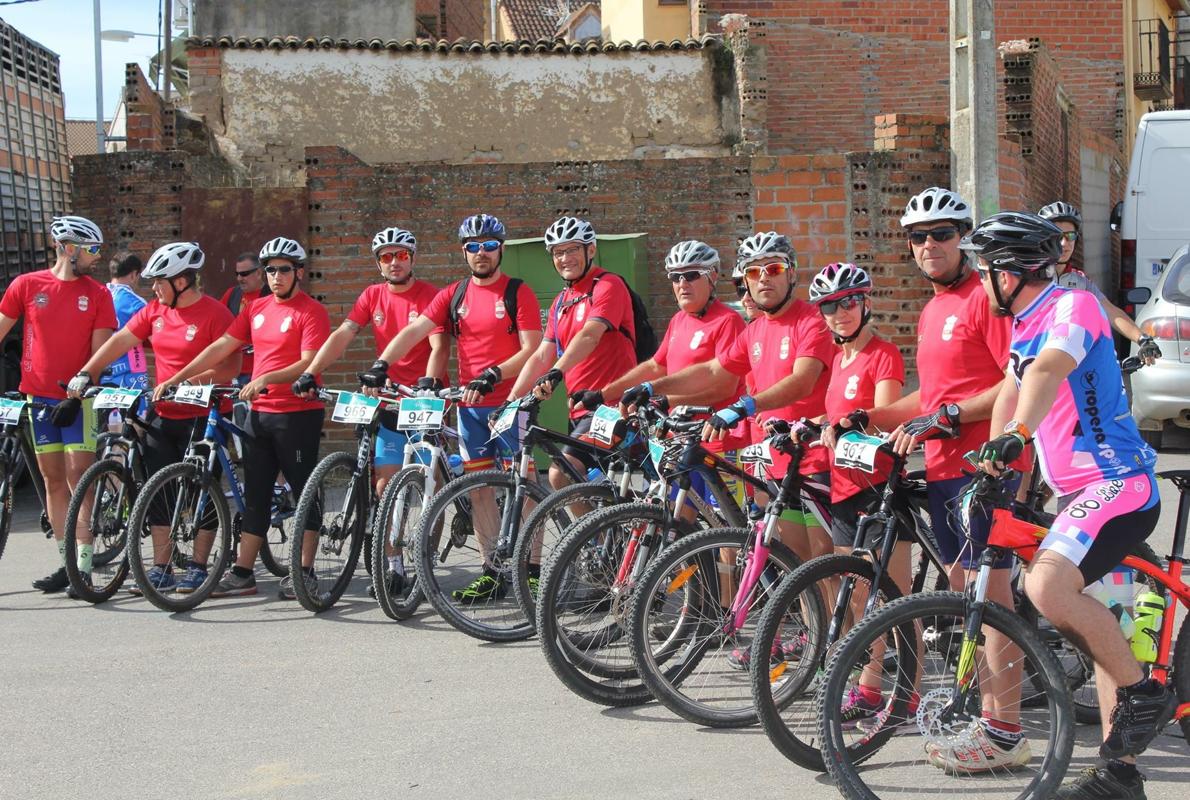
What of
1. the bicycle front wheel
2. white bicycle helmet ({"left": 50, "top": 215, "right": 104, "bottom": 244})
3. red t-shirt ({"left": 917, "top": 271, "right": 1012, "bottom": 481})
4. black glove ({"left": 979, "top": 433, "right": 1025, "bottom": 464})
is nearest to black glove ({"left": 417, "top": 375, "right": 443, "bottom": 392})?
white bicycle helmet ({"left": 50, "top": 215, "right": 104, "bottom": 244})

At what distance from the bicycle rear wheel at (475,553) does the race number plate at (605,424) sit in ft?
1.97

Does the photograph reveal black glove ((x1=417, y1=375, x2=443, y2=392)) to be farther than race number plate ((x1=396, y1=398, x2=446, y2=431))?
Yes

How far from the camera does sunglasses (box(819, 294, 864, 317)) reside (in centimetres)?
569

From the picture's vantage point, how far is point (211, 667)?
21.9 ft

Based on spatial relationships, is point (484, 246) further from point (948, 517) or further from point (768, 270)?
point (948, 517)

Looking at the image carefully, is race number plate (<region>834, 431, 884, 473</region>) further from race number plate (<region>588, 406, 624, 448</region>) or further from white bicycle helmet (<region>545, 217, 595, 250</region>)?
white bicycle helmet (<region>545, 217, 595, 250</region>)

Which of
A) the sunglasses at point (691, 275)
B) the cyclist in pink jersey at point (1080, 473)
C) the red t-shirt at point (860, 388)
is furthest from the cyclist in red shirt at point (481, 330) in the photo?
the cyclist in pink jersey at point (1080, 473)

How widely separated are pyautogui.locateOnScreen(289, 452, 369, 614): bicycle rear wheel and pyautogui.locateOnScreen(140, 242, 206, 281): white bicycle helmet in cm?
155

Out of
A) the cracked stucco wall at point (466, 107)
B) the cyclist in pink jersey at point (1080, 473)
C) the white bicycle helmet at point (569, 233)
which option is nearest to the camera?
the cyclist in pink jersey at point (1080, 473)

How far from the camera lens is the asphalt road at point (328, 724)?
498 cm

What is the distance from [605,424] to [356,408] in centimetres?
183

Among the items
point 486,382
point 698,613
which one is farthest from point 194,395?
point 698,613

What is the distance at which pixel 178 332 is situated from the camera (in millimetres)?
8328

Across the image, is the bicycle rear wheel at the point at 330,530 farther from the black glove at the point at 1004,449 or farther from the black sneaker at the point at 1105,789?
the black sneaker at the point at 1105,789
